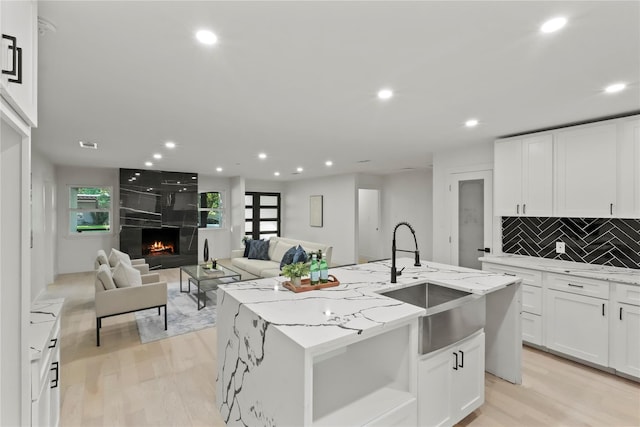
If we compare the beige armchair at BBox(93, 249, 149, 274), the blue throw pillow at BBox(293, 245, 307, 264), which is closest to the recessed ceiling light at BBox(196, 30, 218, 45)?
the beige armchair at BBox(93, 249, 149, 274)

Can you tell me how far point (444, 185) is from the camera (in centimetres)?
484

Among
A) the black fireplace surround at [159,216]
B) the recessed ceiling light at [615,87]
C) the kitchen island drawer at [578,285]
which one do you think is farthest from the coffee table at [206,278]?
the recessed ceiling light at [615,87]

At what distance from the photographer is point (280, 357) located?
1.52m

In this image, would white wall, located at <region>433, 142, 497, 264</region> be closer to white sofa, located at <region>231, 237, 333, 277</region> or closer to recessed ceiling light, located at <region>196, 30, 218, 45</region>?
white sofa, located at <region>231, 237, 333, 277</region>

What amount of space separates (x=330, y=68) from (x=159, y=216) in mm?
6854

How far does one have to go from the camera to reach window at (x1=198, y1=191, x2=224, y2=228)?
8.67 m

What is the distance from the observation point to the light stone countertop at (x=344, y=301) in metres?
1.49

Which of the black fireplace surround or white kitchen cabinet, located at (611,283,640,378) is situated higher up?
the black fireplace surround

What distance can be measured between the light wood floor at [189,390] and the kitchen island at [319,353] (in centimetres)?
51

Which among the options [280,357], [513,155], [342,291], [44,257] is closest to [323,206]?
[513,155]

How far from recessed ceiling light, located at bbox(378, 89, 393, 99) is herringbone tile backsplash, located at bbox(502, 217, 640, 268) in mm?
2654

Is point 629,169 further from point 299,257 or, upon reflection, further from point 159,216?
point 159,216

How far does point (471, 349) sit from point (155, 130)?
12.9ft

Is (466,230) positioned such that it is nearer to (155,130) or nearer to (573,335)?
(573,335)
